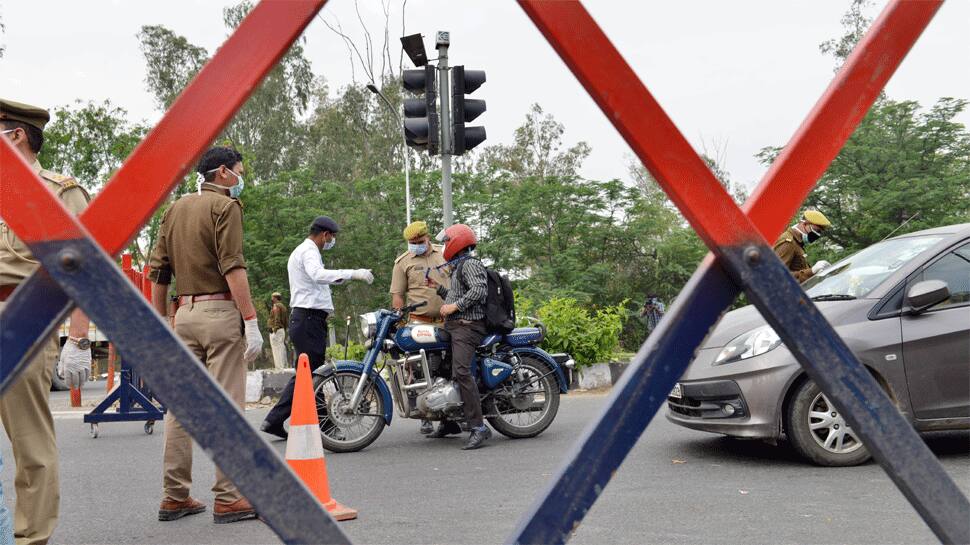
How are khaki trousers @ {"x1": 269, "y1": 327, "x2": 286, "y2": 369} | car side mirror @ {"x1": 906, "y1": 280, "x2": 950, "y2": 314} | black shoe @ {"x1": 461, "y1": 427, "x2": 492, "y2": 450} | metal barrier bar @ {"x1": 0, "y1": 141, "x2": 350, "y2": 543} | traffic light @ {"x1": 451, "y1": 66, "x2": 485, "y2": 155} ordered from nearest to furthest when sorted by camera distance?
metal barrier bar @ {"x1": 0, "y1": 141, "x2": 350, "y2": 543} → car side mirror @ {"x1": 906, "y1": 280, "x2": 950, "y2": 314} → black shoe @ {"x1": 461, "y1": 427, "x2": 492, "y2": 450} → traffic light @ {"x1": 451, "y1": 66, "x2": 485, "y2": 155} → khaki trousers @ {"x1": 269, "y1": 327, "x2": 286, "y2": 369}

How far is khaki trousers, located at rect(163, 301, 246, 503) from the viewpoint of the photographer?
4.83m

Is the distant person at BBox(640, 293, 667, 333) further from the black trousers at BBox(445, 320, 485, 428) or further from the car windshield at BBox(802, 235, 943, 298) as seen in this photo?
the car windshield at BBox(802, 235, 943, 298)

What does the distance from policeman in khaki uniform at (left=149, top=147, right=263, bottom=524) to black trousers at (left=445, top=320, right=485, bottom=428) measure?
245 cm

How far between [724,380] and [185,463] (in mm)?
3282

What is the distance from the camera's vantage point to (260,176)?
39844mm

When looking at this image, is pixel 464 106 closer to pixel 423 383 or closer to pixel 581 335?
pixel 581 335

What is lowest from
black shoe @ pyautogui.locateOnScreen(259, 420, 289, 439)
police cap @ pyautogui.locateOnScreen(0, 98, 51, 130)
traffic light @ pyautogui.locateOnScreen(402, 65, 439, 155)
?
black shoe @ pyautogui.locateOnScreen(259, 420, 289, 439)

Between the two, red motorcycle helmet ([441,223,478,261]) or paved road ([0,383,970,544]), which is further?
red motorcycle helmet ([441,223,478,261])

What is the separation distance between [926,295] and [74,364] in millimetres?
4694

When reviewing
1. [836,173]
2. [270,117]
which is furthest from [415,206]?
[270,117]

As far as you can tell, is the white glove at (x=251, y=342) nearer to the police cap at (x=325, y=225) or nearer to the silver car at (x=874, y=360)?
the silver car at (x=874, y=360)

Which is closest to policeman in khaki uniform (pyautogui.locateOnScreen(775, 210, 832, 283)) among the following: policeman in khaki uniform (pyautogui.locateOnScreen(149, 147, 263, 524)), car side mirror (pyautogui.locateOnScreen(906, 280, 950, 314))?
car side mirror (pyautogui.locateOnScreen(906, 280, 950, 314))

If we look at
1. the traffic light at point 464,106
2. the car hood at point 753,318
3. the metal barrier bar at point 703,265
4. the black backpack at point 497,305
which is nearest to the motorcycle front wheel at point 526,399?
the black backpack at point 497,305

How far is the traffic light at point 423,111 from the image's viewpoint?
9.93 meters
